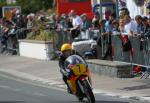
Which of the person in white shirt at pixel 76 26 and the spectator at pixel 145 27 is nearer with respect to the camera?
the spectator at pixel 145 27

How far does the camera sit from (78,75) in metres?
14.8

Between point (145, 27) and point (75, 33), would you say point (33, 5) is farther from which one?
point (145, 27)

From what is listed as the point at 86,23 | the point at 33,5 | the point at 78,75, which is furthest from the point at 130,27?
the point at 33,5

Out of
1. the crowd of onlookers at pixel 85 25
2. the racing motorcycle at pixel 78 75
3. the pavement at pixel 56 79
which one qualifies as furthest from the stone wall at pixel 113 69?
the racing motorcycle at pixel 78 75

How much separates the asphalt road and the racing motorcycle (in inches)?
34.5

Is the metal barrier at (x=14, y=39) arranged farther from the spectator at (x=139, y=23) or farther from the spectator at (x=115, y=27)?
the spectator at (x=139, y=23)

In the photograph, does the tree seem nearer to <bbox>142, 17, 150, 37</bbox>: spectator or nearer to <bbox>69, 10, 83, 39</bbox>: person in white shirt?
<bbox>69, 10, 83, 39</bbox>: person in white shirt

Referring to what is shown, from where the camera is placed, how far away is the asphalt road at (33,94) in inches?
634

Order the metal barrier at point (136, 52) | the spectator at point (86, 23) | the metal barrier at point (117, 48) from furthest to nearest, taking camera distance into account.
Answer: the spectator at point (86, 23), the metal barrier at point (117, 48), the metal barrier at point (136, 52)

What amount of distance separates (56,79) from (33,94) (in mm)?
3842

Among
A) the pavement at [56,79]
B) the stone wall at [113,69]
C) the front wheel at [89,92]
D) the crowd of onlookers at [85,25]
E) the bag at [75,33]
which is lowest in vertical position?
the pavement at [56,79]

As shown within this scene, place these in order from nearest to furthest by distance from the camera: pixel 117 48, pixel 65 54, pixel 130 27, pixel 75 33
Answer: pixel 65 54
pixel 130 27
pixel 117 48
pixel 75 33

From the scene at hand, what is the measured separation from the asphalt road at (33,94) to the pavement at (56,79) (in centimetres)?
47

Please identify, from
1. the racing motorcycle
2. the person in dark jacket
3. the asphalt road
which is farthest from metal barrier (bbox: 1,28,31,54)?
the racing motorcycle
